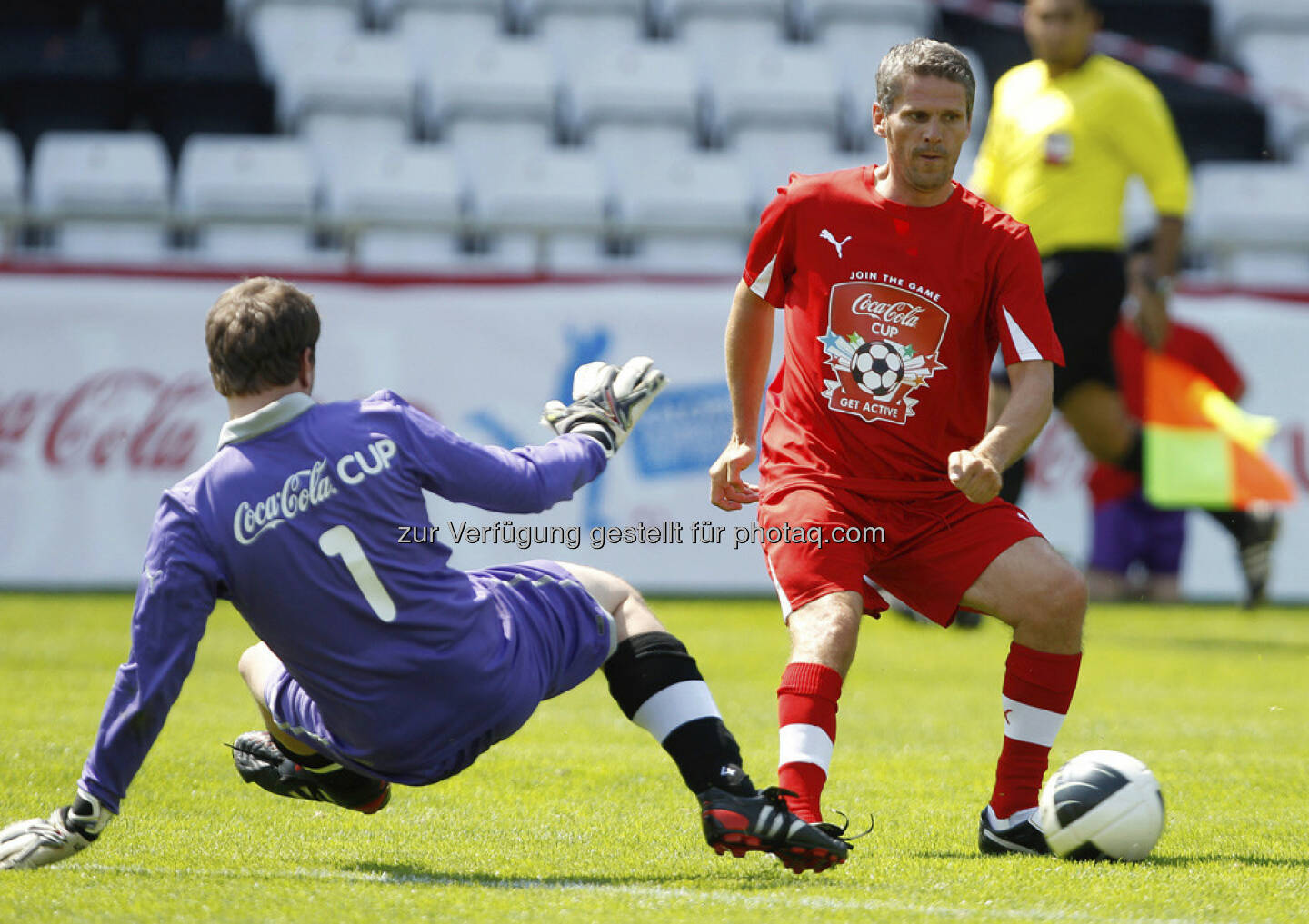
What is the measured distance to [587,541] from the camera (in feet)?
31.2

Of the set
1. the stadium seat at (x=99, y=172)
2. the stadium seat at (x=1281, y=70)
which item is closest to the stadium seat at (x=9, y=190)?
the stadium seat at (x=99, y=172)

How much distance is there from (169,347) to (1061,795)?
6753mm

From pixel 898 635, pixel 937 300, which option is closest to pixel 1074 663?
pixel 937 300

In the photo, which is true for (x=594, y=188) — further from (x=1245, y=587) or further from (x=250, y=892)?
(x=250, y=892)

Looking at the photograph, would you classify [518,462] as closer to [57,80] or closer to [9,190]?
[9,190]

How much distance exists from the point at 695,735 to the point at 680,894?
1.26 ft

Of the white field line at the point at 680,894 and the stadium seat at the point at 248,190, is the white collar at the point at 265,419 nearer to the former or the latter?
the white field line at the point at 680,894

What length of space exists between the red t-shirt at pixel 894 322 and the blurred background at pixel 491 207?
3561mm

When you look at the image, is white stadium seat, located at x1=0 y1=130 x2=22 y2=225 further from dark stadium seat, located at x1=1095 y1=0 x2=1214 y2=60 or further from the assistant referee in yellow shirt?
dark stadium seat, located at x1=1095 y1=0 x2=1214 y2=60

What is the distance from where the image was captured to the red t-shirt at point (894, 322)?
4.09 m

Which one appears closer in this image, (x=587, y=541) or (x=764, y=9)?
(x=587, y=541)

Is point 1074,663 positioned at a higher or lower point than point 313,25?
lower

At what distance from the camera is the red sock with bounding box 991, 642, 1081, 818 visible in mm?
3998

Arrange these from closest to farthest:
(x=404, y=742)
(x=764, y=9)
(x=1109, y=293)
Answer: (x=404, y=742) → (x=1109, y=293) → (x=764, y=9)
